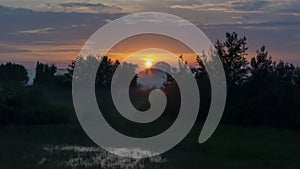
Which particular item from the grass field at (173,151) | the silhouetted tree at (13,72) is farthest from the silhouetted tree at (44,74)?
the grass field at (173,151)

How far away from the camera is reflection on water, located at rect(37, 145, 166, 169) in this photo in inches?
689

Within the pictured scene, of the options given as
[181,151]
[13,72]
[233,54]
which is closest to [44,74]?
[13,72]

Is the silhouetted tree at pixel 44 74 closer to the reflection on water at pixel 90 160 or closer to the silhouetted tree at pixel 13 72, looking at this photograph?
the silhouetted tree at pixel 13 72

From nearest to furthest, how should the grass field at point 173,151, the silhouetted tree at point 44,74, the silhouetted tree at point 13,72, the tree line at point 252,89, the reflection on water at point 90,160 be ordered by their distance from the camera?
the reflection on water at point 90,160 → the grass field at point 173,151 → the tree line at point 252,89 → the silhouetted tree at point 44,74 → the silhouetted tree at point 13,72

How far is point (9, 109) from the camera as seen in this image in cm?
3316

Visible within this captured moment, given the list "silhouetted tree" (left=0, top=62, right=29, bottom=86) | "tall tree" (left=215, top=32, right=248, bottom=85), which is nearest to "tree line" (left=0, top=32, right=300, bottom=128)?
"tall tree" (left=215, top=32, right=248, bottom=85)

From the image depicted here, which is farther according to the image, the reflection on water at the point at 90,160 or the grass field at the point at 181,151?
the grass field at the point at 181,151

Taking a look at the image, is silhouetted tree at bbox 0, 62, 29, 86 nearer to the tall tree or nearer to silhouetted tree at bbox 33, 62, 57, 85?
silhouetted tree at bbox 33, 62, 57, 85

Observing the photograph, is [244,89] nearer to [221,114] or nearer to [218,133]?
[221,114]

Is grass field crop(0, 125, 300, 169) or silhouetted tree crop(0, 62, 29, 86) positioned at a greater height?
silhouetted tree crop(0, 62, 29, 86)

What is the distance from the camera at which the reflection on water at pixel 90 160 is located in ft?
57.4

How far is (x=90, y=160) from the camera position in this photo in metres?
18.7

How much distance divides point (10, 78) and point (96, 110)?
107 feet

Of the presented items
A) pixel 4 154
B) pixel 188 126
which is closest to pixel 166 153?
pixel 4 154
